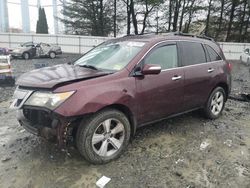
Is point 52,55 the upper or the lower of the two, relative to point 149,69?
lower

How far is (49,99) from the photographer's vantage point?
326cm

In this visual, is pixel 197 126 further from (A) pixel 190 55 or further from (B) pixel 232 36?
(B) pixel 232 36

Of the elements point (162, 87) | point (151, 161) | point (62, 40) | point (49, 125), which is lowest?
point (151, 161)

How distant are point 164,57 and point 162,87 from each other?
54cm

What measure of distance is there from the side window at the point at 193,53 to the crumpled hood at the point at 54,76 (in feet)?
5.50

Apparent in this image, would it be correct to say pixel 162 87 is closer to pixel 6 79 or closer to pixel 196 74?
pixel 196 74

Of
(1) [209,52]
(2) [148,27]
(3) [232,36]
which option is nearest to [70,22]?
(2) [148,27]

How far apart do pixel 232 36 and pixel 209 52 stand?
31.7 m

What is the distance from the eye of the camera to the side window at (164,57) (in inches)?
166

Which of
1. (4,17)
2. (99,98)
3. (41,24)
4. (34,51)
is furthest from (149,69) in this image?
(4,17)

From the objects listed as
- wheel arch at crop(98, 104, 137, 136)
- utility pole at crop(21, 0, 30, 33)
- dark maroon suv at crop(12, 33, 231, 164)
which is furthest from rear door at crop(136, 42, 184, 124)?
utility pole at crop(21, 0, 30, 33)

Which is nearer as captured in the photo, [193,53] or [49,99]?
[49,99]

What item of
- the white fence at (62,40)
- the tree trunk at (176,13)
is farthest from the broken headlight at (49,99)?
the tree trunk at (176,13)

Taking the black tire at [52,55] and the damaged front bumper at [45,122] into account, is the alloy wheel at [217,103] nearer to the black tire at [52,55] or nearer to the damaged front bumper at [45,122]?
the damaged front bumper at [45,122]
